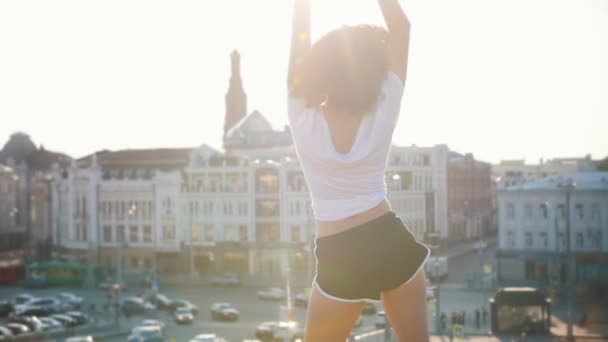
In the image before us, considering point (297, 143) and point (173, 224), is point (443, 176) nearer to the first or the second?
point (173, 224)

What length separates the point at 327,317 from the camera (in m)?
2.17

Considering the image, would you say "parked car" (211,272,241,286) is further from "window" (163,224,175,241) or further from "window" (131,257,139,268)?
"window" (131,257,139,268)

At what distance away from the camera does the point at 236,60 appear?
6181 centimetres

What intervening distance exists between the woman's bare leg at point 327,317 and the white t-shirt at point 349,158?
211 millimetres

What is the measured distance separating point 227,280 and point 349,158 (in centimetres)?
3509

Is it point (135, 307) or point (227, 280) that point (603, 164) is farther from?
point (135, 307)

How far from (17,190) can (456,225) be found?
94.2 ft

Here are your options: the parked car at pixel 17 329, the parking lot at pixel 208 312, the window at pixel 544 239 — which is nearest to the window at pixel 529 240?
the window at pixel 544 239

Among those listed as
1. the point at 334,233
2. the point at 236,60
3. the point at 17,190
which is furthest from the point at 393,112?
the point at 236,60

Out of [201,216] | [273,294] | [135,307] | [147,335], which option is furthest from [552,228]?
[201,216]

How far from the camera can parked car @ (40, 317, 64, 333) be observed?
24989 mm

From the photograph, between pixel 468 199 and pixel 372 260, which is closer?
pixel 372 260

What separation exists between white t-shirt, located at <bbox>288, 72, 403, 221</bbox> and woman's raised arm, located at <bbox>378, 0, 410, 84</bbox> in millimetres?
37

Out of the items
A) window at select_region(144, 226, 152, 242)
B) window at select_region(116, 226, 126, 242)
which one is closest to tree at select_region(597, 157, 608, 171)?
window at select_region(144, 226, 152, 242)
